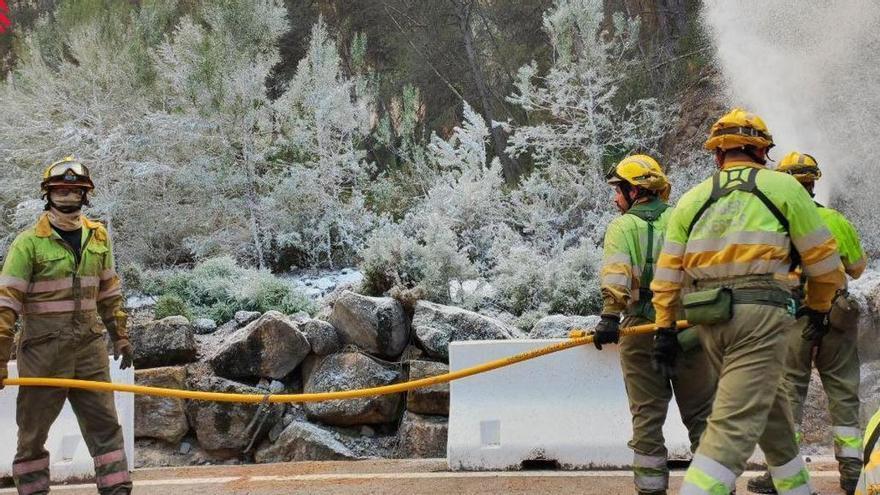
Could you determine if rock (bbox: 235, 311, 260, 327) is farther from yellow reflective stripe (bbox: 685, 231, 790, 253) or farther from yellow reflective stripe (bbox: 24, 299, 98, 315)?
yellow reflective stripe (bbox: 685, 231, 790, 253)

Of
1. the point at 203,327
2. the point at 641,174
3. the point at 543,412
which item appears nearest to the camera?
the point at 641,174

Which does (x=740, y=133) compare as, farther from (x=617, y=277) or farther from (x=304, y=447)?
(x=304, y=447)

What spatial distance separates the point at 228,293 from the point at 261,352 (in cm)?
185

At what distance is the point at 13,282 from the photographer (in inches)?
200

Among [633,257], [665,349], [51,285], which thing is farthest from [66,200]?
[665,349]

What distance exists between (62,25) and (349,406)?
39.5 ft

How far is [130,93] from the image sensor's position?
13.2 meters

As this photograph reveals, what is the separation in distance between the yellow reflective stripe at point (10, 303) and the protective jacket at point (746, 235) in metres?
3.32

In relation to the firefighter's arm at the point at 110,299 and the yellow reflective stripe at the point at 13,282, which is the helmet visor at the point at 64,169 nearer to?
the firefighter's arm at the point at 110,299

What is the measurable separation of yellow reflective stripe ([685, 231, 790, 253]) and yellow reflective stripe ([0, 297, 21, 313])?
350 centimetres

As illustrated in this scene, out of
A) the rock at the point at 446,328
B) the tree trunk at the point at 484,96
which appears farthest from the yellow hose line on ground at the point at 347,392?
the tree trunk at the point at 484,96

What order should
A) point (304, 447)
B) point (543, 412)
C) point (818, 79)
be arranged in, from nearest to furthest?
point (543, 412), point (304, 447), point (818, 79)

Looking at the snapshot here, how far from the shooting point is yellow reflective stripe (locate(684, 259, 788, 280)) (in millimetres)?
3945

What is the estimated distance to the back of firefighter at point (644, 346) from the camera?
4723mm
